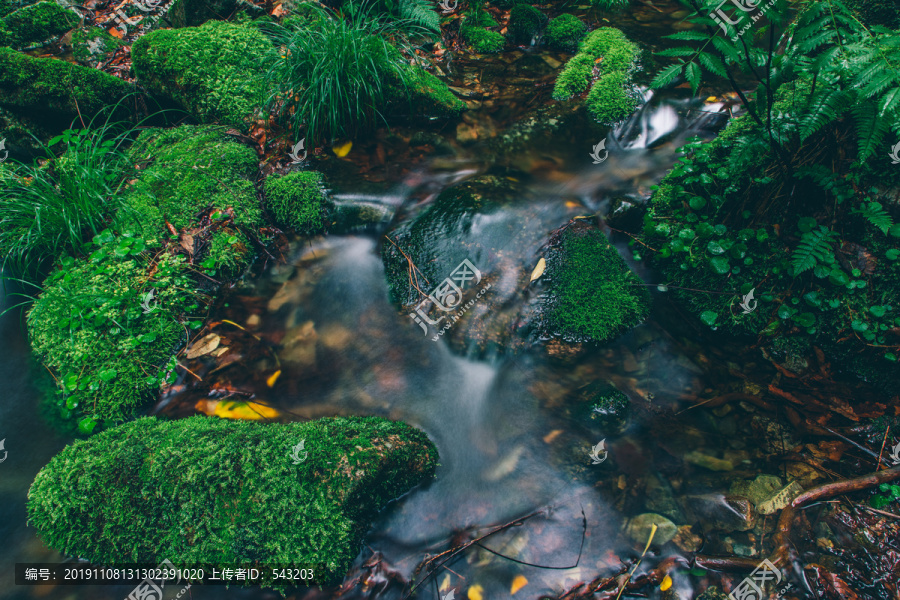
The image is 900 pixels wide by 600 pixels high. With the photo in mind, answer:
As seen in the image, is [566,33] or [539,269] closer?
[539,269]

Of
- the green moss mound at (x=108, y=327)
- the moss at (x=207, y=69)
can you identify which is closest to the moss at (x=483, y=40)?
the moss at (x=207, y=69)

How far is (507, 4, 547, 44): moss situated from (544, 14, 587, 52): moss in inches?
7.5

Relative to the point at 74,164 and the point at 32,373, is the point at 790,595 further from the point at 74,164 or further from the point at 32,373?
the point at 74,164

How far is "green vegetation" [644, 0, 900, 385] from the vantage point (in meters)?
2.37

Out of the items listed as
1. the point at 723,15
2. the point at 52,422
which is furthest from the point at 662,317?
the point at 52,422

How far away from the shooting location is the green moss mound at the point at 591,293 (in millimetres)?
3355

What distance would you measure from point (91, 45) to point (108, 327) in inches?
153

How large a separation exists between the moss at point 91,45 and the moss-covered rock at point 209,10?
0.81 metres

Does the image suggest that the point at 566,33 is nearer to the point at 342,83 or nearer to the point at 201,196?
the point at 342,83

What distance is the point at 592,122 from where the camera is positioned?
4.55 metres

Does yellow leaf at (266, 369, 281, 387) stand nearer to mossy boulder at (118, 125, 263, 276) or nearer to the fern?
mossy boulder at (118, 125, 263, 276)

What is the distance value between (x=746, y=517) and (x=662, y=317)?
147 centimetres

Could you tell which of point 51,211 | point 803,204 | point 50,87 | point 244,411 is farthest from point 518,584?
point 50,87

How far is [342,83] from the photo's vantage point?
160 inches
